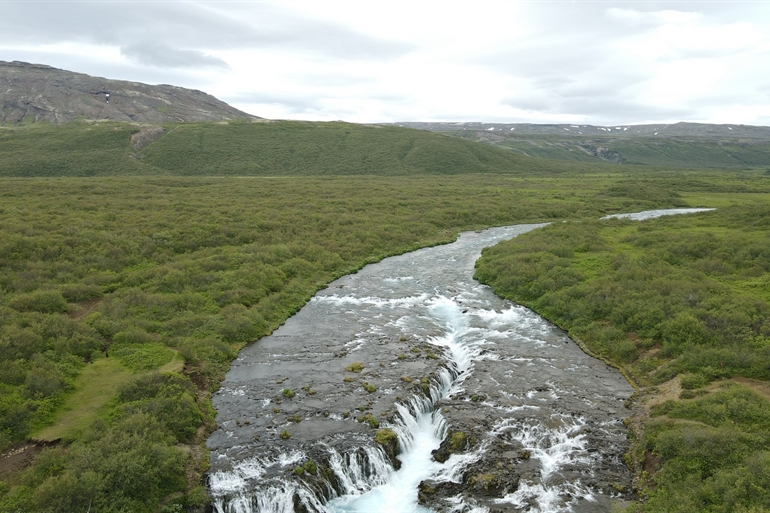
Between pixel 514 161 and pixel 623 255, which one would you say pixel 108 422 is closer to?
pixel 623 255

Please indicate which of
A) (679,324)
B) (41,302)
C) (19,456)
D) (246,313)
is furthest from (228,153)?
(679,324)

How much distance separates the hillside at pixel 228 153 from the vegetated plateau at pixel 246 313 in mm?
61437

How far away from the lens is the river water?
1702cm

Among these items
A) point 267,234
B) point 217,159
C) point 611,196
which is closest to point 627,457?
point 267,234

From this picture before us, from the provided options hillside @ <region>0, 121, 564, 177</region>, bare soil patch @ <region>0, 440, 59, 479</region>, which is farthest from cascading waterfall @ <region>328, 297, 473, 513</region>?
hillside @ <region>0, 121, 564, 177</region>

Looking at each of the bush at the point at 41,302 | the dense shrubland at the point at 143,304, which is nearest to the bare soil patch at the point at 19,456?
the dense shrubland at the point at 143,304

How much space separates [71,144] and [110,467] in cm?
16930

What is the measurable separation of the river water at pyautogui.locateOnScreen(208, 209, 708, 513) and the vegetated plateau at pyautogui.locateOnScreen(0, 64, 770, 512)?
4.67ft

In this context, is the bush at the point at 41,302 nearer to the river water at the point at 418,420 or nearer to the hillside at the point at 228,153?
the river water at the point at 418,420

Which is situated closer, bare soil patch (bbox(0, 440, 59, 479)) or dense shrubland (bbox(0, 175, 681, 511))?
bare soil patch (bbox(0, 440, 59, 479))

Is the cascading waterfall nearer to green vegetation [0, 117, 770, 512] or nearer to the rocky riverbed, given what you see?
the rocky riverbed

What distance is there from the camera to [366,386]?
23.7 metres

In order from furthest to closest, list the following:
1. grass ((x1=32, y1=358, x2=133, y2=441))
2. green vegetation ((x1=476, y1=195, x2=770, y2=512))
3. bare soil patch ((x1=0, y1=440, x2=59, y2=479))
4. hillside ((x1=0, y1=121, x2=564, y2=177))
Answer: hillside ((x1=0, y1=121, x2=564, y2=177)), grass ((x1=32, y1=358, x2=133, y2=441)), bare soil patch ((x1=0, y1=440, x2=59, y2=479)), green vegetation ((x1=476, y1=195, x2=770, y2=512))

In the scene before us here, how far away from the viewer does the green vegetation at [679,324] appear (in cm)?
1617
